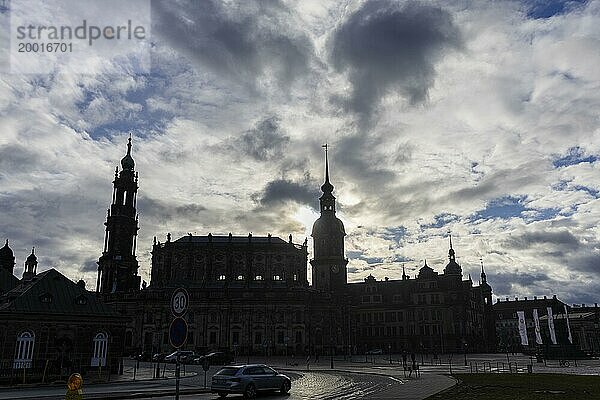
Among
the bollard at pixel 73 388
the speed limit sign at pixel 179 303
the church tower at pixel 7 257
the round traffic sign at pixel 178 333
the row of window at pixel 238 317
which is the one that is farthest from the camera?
the row of window at pixel 238 317

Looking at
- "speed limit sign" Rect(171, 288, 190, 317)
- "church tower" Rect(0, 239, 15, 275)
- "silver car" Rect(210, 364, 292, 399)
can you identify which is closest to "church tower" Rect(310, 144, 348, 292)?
Answer: "church tower" Rect(0, 239, 15, 275)

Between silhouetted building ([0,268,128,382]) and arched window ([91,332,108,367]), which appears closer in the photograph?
silhouetted building ([0,268,128,382])

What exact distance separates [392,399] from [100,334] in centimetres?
2783

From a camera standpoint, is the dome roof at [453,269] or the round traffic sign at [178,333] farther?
the dome roof at [453,269]

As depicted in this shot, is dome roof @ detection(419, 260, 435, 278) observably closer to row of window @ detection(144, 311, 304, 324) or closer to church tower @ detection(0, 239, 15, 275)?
row of window @ detection(144, 311, 304, 324)

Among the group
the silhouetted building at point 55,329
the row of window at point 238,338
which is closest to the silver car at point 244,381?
the silhouetted building at point 55,329

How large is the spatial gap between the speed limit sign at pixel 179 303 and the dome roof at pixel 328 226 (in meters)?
99.9

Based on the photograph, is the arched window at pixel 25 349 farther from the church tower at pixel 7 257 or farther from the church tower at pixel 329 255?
the church tower at pixel 329 255

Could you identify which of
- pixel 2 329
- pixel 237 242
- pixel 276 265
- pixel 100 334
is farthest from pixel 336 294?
pixel 2 329

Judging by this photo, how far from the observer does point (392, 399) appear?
24141 millimetres

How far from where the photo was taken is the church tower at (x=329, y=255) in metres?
112

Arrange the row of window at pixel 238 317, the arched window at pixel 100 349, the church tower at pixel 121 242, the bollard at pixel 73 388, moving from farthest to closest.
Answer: the church tower at pixel 121 242 → the row of window at pixel 238 317 → the arched window at pixel 100 349 → the bollard at pixel 73 388

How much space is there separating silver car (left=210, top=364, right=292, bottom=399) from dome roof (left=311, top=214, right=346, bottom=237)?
86.5 m

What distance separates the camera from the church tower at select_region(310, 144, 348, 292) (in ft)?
368
